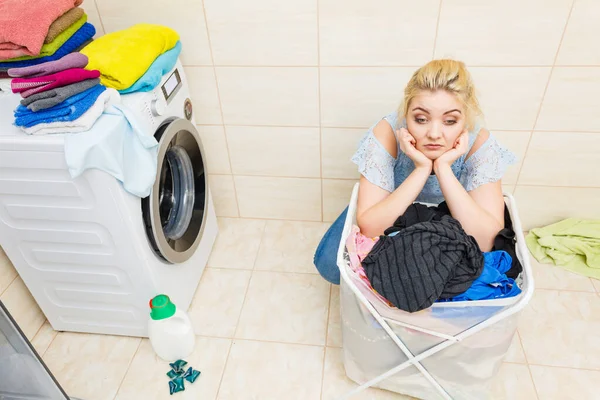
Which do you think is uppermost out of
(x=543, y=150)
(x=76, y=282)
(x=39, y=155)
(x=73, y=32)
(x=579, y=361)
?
(x=73, y=32)

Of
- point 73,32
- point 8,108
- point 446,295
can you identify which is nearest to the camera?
point 446,295

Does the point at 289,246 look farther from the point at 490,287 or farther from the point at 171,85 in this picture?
the point at 490,287

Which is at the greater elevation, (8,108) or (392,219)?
(8,108)

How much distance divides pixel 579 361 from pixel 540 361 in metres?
0.13

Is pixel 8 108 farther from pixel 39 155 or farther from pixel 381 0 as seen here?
pixel 381 0

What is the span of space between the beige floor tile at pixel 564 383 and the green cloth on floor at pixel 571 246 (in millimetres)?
479

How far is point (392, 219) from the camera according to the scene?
52.3 inches

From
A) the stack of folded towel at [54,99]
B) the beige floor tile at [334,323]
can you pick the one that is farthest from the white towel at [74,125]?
the beige floor tile at [334,323]

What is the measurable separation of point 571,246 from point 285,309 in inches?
47.3

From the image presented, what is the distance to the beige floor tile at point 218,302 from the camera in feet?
5.68

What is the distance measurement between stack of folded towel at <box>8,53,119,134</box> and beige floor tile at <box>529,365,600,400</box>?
158 cm

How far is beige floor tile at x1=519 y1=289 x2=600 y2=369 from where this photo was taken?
1.57m

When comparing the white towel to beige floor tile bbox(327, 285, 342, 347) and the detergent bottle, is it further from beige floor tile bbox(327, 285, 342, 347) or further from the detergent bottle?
beige floor tile bbox(327, 285, 342, 347)

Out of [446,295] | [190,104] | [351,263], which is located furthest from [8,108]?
[446,295]
